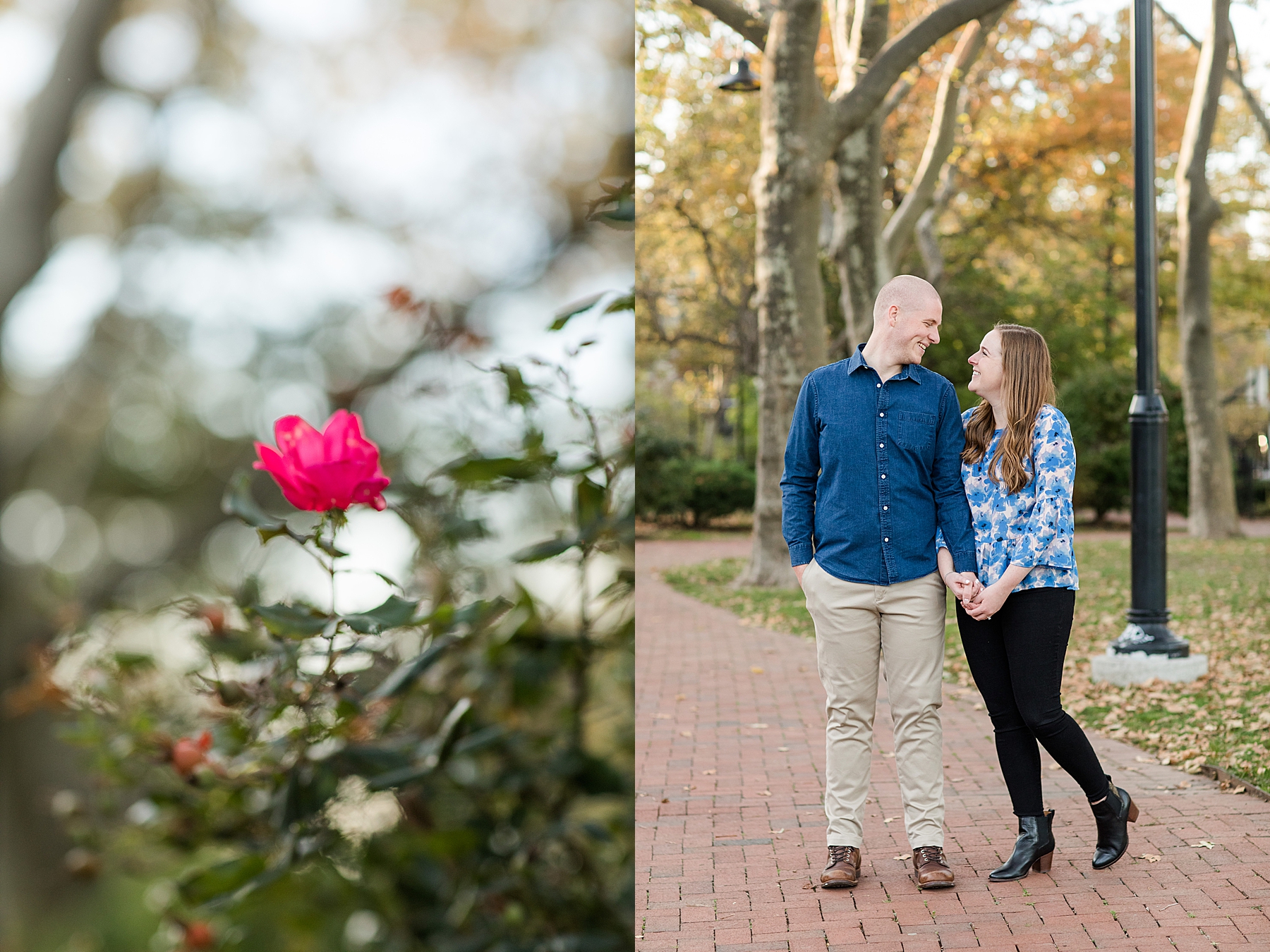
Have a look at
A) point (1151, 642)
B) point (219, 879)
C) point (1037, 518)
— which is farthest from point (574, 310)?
Answer: point (1151, 642)

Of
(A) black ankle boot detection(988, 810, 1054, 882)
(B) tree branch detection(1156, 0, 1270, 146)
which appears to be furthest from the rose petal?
(B) tree branch detection(1156, 0, 1270, 146)

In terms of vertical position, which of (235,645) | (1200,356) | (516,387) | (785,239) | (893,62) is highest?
(893,62)

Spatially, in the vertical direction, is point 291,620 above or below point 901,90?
below

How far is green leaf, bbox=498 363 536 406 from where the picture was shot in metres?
1.10

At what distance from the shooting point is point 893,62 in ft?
32.6

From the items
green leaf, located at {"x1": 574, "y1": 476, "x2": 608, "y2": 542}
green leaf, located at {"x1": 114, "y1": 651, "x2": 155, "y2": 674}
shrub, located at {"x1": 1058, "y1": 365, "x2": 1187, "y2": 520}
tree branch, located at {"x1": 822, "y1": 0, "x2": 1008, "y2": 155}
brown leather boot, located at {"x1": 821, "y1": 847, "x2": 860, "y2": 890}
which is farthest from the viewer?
shrub, located at {"x1": 1058, "y1": 365, "x2": 1187, "y2": 520}

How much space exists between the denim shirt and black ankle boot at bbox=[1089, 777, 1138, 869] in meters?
0.90

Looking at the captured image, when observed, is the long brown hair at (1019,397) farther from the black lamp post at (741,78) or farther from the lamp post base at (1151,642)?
the black lamp post at (741,78)

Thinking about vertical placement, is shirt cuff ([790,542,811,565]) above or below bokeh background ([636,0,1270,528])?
below

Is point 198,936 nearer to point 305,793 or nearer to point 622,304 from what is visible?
point 305,793

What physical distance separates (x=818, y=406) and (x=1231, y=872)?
73.2 inches

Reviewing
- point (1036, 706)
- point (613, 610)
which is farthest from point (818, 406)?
point (613, 610)

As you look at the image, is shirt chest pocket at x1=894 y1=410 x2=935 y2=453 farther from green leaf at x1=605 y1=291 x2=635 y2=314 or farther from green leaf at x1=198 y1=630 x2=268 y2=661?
green leaf at x1=198 y1=630 x2=268 y2=661

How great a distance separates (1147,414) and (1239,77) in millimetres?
12744
